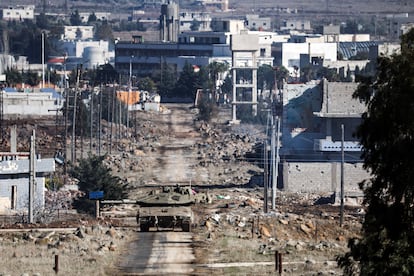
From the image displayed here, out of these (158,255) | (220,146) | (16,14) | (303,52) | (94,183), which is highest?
(158,255)

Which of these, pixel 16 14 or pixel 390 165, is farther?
pixel 16 14

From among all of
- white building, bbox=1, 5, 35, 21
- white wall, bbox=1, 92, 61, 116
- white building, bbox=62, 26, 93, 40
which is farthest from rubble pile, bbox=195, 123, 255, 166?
white building, bbox=1, 5, 35, 21

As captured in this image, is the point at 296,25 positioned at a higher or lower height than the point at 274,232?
lower

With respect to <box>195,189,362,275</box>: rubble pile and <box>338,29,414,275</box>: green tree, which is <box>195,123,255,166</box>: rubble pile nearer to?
Answer: <box>195,189,362,275</box>: rubble pile

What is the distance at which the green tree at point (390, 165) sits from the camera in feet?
63.8

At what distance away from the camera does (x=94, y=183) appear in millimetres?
46969

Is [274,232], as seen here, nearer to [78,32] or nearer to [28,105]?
[28,105]

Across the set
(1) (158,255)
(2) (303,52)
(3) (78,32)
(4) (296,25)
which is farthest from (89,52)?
(1) (158,255)

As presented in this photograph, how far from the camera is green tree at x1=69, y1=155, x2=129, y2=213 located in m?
43.8

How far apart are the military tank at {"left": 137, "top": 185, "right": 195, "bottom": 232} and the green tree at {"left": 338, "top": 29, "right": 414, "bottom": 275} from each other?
12059 millimetres

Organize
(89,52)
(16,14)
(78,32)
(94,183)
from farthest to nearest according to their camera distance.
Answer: (16,14) < (78,32) < (89,52) < (94,183)

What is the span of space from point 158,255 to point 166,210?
3.95 meters

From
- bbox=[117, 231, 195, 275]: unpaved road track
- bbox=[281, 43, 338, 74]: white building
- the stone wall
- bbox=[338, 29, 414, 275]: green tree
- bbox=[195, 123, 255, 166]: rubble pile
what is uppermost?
bbox=[338, 29, 414, 275]: green tree

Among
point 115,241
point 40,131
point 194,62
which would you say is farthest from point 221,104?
point 115,241
